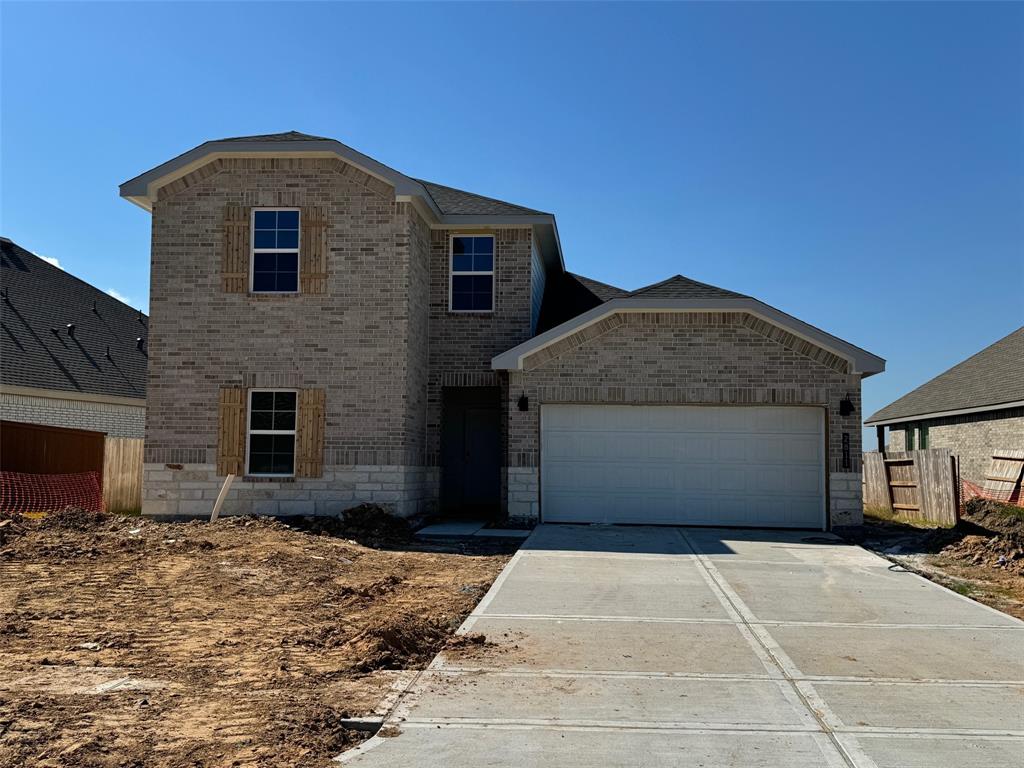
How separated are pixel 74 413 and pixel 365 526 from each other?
39.6ft

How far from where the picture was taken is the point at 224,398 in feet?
52.9

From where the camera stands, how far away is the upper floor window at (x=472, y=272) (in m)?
18.4

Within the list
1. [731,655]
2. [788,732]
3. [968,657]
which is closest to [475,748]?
[788,732]

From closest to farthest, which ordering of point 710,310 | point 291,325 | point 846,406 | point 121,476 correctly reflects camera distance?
point 846,406 < point 710,310 < point 291,325 < point 121,476

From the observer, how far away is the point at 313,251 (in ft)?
53.3

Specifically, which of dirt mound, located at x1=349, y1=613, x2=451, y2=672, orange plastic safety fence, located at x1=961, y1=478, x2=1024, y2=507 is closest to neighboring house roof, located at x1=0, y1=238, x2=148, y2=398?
dirt mound, located at x1=349, y1=613, x2=451, y2=672

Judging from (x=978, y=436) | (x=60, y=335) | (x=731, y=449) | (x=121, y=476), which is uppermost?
(x=60, y=335)

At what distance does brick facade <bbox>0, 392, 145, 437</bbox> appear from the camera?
21.5 meters

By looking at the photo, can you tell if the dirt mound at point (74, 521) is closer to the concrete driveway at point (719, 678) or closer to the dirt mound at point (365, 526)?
the dirt mound at point (365, 526)

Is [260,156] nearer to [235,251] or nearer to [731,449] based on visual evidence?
[235,251]

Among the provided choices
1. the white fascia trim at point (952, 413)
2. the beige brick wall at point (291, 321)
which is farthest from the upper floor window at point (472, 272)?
the white fascia trim at point (952, 413)

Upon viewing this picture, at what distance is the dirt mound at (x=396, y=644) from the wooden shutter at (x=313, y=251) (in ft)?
30.4

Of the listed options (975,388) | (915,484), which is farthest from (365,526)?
(975,388)

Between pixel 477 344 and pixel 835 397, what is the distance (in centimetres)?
689
